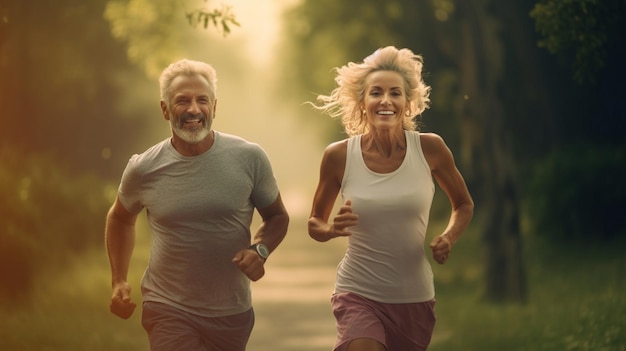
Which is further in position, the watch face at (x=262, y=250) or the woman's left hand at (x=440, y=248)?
the watch face at (x=262, y=250)

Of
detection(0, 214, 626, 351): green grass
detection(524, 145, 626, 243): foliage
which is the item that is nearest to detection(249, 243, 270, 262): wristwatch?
detection(0, 214, 626, 351): green grass

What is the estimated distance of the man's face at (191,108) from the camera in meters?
6.64

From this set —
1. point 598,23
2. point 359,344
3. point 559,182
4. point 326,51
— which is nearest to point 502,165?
point 559,182

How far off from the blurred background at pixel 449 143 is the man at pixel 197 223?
3768 mm

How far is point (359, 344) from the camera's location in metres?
6.55

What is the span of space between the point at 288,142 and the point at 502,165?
449 ft

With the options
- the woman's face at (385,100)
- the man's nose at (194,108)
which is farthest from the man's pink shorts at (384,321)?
the man's nose at (194,108)

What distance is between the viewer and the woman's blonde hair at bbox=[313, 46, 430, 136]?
6.94m

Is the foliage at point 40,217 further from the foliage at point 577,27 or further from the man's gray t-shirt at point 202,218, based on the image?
the man's gray t-shirt at point 202,218

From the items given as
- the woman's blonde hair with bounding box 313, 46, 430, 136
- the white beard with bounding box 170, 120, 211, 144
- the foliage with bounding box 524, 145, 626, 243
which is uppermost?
the foliage with bounding box 524, 145, 626, 243

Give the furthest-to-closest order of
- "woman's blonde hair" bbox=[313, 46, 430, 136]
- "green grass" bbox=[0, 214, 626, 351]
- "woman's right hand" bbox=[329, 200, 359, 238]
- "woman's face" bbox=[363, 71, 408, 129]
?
1. "green grass" bbox=[0, 214, 626, 351]
2. "woman's blonde hair" bbox=[313, 46, 430, 136]
3. "woman's face" bbox=[363, 71, 408, 129]
4. "woman's right hand" bbox=[329, 200, 359, 238]

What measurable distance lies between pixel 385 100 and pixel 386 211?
2.15 feet

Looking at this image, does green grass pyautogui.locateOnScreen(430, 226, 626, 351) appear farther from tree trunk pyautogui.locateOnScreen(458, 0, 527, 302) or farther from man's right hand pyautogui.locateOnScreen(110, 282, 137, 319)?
man's right hand pyautogui.locateOnScreen(110, 282, 137, 319)

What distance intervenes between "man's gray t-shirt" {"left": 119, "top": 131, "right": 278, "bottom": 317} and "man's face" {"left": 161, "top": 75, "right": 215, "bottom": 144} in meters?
0.18
